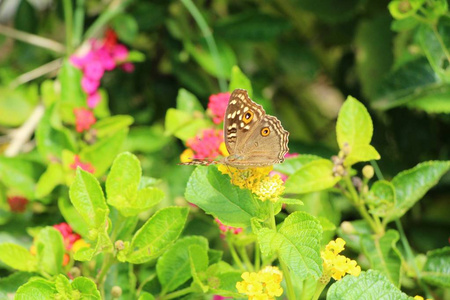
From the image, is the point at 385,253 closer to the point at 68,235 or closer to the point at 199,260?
the point at 199,260

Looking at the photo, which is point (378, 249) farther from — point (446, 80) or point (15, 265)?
point (15, 265)

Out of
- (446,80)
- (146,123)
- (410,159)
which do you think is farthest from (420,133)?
(146,123)

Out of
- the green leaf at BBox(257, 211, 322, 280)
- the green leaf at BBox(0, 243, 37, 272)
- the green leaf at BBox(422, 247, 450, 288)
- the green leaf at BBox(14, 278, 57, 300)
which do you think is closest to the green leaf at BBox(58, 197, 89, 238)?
the green leaf at BBox(0, 243, 37, 272)

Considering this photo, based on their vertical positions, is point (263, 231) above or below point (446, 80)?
below

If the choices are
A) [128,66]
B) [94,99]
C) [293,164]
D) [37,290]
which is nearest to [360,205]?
[293,164]

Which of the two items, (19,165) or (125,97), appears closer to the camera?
(19,165)

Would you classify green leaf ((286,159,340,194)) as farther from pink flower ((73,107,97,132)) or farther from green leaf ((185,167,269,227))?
pink flower ((73,107,97,132))

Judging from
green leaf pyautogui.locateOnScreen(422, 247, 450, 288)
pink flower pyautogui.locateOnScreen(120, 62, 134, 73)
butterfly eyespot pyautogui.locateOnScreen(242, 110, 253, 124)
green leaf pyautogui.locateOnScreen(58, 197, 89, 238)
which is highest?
butterfly eyespot pyautogui.locateOnScreen(242, 110, 253, 124)
